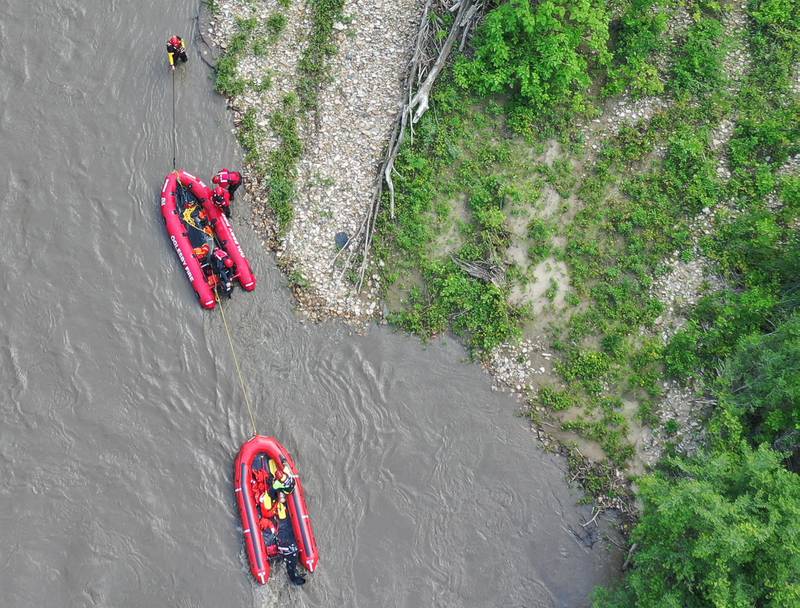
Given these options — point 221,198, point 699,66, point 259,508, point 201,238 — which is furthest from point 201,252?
point 699,66

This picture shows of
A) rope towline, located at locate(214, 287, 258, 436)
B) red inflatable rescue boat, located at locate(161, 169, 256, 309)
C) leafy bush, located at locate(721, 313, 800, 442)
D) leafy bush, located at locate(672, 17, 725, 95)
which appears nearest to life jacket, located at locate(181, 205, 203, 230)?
red inflatable rescue boat, located at locate(161, 169, 256, 309)

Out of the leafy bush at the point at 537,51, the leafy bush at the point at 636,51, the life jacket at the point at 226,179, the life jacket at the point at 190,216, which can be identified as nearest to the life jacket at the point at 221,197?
the life jacket at the point at 226,179

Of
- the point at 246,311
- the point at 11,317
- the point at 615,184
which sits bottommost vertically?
the point at 11,317

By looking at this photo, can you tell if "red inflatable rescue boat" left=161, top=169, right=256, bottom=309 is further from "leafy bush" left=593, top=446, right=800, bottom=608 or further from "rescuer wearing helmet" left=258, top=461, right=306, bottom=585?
A: "leafy bush" left=593, top=446, right=800, bottom=608

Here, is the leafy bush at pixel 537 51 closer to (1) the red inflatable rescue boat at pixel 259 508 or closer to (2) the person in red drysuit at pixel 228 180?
(2) the person in red drysuit at pixel 228 180

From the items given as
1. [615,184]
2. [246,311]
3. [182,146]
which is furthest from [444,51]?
[246,311]

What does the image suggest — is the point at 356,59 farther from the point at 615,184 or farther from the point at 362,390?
the point at 362,390
